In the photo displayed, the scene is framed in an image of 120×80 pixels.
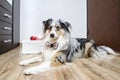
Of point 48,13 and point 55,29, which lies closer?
point 55,29

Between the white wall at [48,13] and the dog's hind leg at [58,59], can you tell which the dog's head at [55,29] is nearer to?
the dog's hind leg at [58,59]

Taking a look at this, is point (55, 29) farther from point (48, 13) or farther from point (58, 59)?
point (48, 13)

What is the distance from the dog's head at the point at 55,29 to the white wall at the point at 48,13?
2388 mm

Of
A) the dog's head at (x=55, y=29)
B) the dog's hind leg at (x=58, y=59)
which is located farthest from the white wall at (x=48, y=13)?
the dog's hind leg at (x=58, y=59)

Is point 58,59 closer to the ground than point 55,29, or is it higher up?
closer to the ground

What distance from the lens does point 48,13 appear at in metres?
4.46

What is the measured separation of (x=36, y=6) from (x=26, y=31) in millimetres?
689

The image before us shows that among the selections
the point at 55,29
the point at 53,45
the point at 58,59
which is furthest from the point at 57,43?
the point at 58,59

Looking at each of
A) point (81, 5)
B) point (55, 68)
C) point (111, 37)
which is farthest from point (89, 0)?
point (55, 68)

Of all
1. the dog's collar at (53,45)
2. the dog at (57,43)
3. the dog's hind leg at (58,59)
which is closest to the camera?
the dog's hind leg at (58,59)

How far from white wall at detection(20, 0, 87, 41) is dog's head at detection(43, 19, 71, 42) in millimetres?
2388

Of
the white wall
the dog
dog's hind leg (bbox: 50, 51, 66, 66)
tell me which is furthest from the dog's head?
the white wall

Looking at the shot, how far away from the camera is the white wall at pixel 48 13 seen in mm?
4434

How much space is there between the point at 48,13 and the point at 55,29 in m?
2.49
